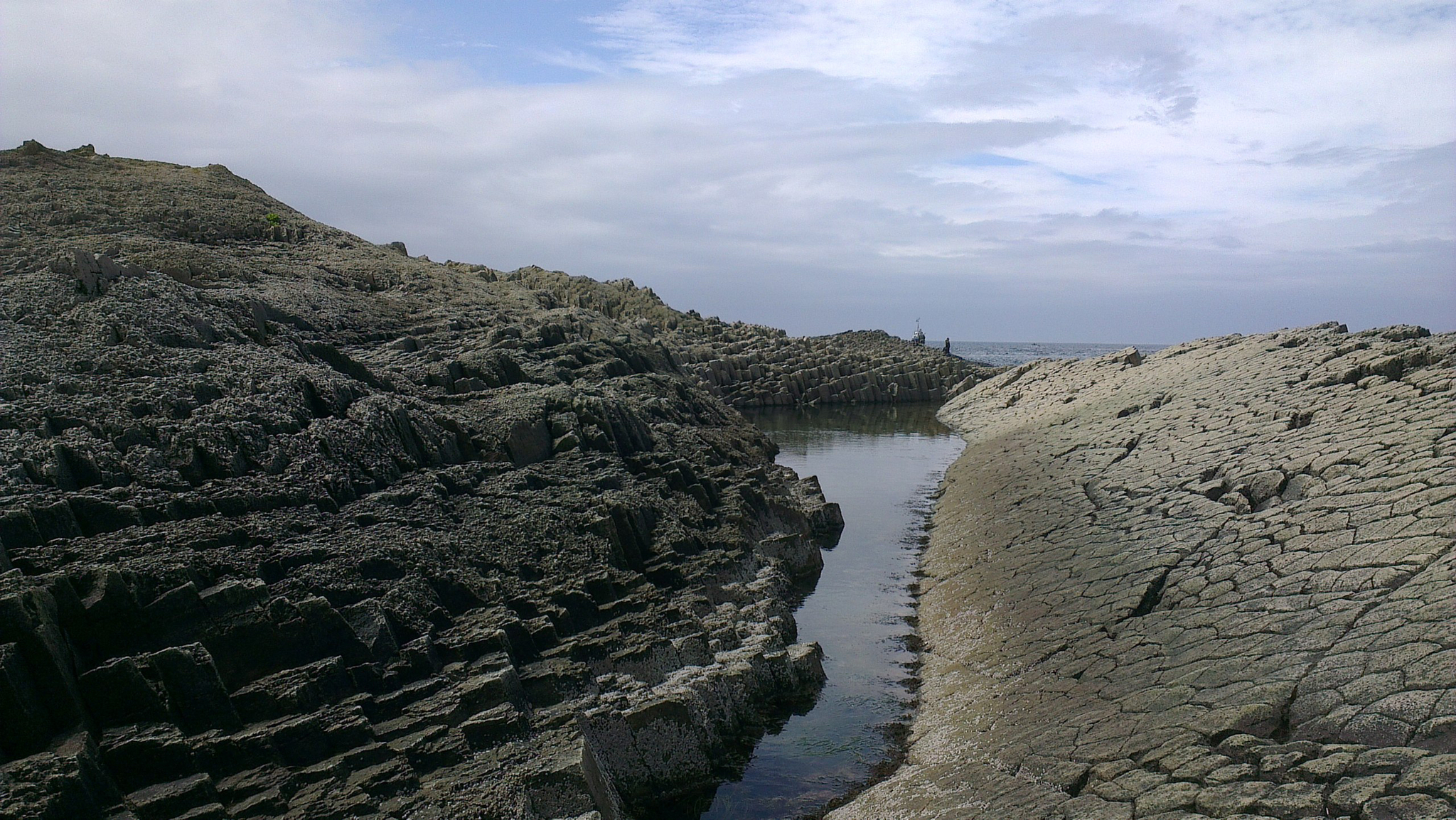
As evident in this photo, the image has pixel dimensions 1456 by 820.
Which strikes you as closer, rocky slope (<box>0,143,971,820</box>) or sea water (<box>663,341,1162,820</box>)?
rocky slope (<box>0,143,971,820</box>)

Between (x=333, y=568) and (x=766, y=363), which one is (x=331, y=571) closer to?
(x=333, y=568)

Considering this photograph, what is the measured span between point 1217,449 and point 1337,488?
391 centimetres

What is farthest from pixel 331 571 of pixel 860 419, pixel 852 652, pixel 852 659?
pixel 860 419

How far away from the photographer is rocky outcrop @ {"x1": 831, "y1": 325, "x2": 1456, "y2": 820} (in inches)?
257

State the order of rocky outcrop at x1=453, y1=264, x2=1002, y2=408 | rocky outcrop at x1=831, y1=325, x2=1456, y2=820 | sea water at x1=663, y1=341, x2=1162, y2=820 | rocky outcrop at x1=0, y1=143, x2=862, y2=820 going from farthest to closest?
rocky outcrop at x1=453, y1=264, x2=1002, y2=408 → sea water at x1=663, y1=341, x2=1162, y2=820 → rocky outcrop at x1=0, y1=143, x2=862, y2=820 → rocky outcrop at x1=831, y1=325, x2=1456, y2=820

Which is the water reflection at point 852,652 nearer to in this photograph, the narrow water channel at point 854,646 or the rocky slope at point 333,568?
the narrow water channel at point 854,646

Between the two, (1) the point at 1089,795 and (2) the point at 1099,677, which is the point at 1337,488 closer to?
(2) the point at 1099,677

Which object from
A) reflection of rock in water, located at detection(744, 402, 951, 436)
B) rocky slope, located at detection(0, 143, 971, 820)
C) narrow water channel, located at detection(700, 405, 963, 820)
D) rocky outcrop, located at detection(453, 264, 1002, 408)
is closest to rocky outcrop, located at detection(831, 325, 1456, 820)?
narrow water channel, located at detection(700, 405, 963, 820)

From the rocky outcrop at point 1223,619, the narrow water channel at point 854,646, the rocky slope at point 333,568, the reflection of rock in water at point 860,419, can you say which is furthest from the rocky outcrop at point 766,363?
the rocky outcrop at point 1223,619

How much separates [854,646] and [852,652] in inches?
11.1

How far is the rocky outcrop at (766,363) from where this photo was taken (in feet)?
170

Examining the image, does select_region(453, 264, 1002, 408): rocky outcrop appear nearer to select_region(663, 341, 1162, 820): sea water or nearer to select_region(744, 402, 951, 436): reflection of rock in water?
select_region(744, 402, 951, 436): reflection of rock in water

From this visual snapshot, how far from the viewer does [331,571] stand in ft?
31.1

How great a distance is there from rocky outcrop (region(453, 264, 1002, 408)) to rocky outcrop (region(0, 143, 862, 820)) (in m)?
32.3
